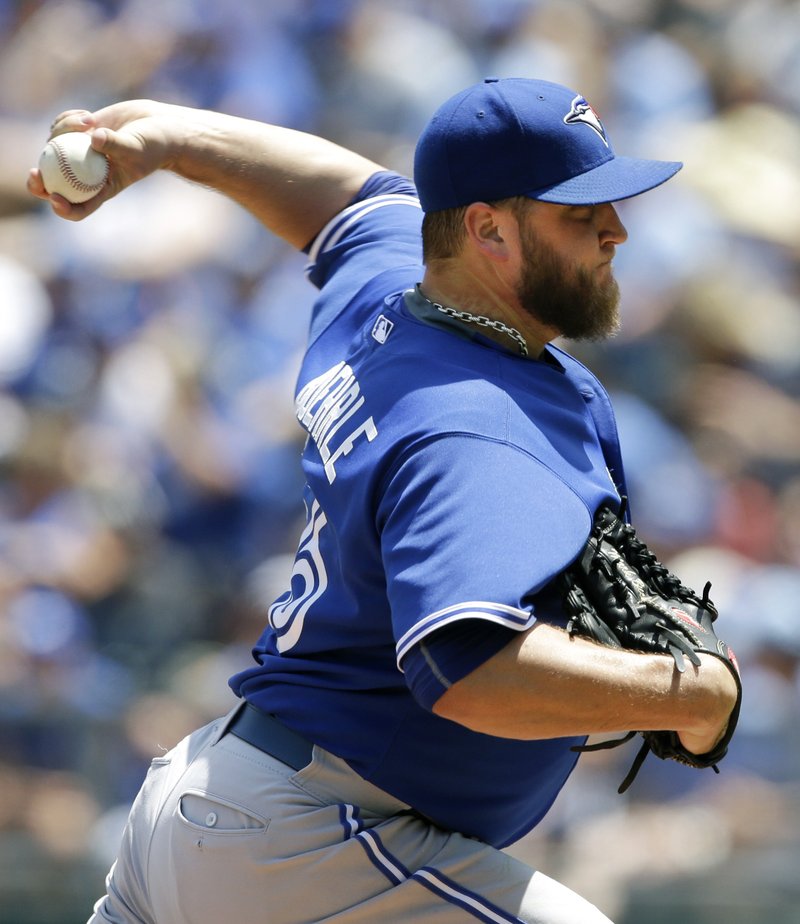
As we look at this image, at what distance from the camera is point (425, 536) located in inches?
81.6

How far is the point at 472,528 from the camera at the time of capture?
2.06m

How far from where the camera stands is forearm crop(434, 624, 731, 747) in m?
2.05

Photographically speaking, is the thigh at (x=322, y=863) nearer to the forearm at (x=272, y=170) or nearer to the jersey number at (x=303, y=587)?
the jersey number at (x=303, y=587)

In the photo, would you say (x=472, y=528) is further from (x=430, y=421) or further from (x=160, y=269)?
(x=160, y=269)

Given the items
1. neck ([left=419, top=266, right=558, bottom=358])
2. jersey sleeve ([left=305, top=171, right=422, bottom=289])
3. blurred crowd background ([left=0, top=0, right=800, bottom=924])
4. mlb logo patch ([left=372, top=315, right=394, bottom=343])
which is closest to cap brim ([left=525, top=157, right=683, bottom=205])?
neck ([left=419, top=266, right=558, bottom=358])

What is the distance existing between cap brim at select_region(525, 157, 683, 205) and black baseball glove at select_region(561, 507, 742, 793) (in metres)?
0.52

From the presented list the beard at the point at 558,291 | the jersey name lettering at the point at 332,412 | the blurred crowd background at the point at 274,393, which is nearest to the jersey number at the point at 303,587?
the jersey name lettering at the point at 332,412

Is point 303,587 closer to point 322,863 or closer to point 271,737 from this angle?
point 271,737

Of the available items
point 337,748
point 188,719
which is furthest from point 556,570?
point 188,719

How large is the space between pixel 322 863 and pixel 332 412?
76 cm

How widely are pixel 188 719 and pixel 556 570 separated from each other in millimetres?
3326

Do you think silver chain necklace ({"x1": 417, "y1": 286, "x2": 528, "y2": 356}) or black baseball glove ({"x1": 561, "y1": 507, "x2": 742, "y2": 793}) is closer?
black baseball glove ({"x1": 561, "y1": 507, "x2": 742, "y2": 793})

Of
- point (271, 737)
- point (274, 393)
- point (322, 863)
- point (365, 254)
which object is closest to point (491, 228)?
point (365, 254)

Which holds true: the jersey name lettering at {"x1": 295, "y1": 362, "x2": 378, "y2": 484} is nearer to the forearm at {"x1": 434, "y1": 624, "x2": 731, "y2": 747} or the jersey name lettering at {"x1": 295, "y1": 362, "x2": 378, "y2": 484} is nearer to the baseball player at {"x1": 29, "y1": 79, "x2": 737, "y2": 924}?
the baseball player at {"x1": 29, "y1": 79, "x2": 737, "y2": 924}
